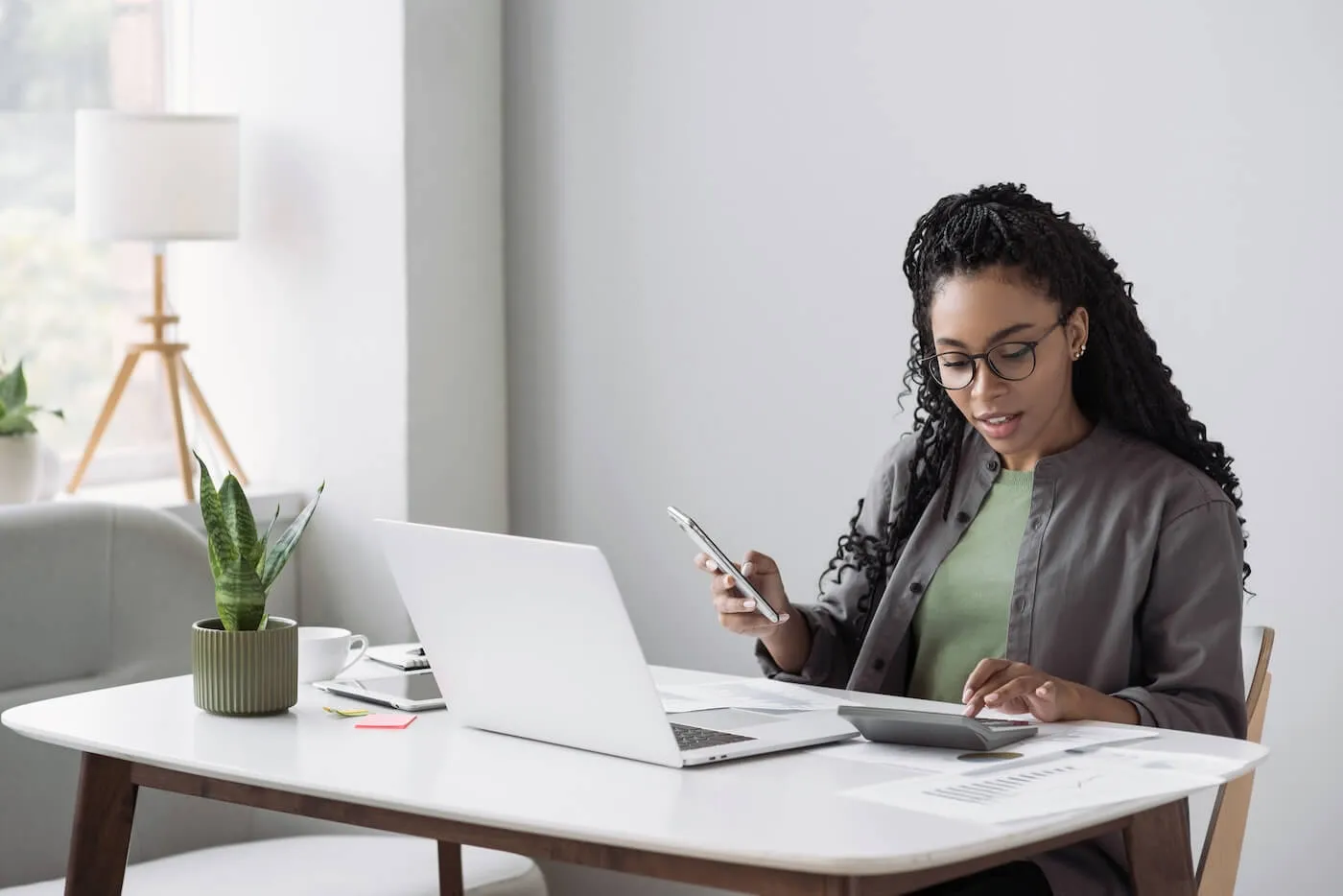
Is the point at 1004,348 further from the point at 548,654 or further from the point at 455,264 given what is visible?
the point at 455,264

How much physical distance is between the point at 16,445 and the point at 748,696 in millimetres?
1595

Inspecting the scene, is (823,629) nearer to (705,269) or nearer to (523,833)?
(523,833)

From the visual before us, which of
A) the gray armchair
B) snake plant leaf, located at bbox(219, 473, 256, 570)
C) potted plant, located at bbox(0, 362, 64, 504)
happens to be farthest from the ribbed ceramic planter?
potted plant, located at bbox(0, 362, 64, 504)

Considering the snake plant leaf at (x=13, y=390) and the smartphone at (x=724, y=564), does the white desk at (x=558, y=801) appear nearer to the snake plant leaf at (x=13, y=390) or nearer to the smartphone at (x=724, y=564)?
the smartphone at (x=724, y=564)

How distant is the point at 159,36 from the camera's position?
141 inches

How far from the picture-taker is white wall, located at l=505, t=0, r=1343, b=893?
2.56m

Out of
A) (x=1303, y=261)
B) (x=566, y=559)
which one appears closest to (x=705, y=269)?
(x=1303, y=261)

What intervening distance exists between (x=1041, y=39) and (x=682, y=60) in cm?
75

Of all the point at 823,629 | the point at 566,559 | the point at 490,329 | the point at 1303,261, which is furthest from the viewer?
the point at 490,329

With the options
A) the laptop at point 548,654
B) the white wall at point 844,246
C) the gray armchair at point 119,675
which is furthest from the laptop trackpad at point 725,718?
the white wall at point 844,246

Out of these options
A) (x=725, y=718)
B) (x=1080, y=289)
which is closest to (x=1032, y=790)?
(x=725, y=718)

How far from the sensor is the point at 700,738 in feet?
5.46

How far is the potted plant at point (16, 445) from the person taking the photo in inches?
114

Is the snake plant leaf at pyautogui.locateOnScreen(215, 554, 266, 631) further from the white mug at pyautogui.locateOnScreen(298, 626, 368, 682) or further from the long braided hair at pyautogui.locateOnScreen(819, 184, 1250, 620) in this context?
the long braided hair at pyautogui.locateOnScreen(819, 184, 1250, 620)
